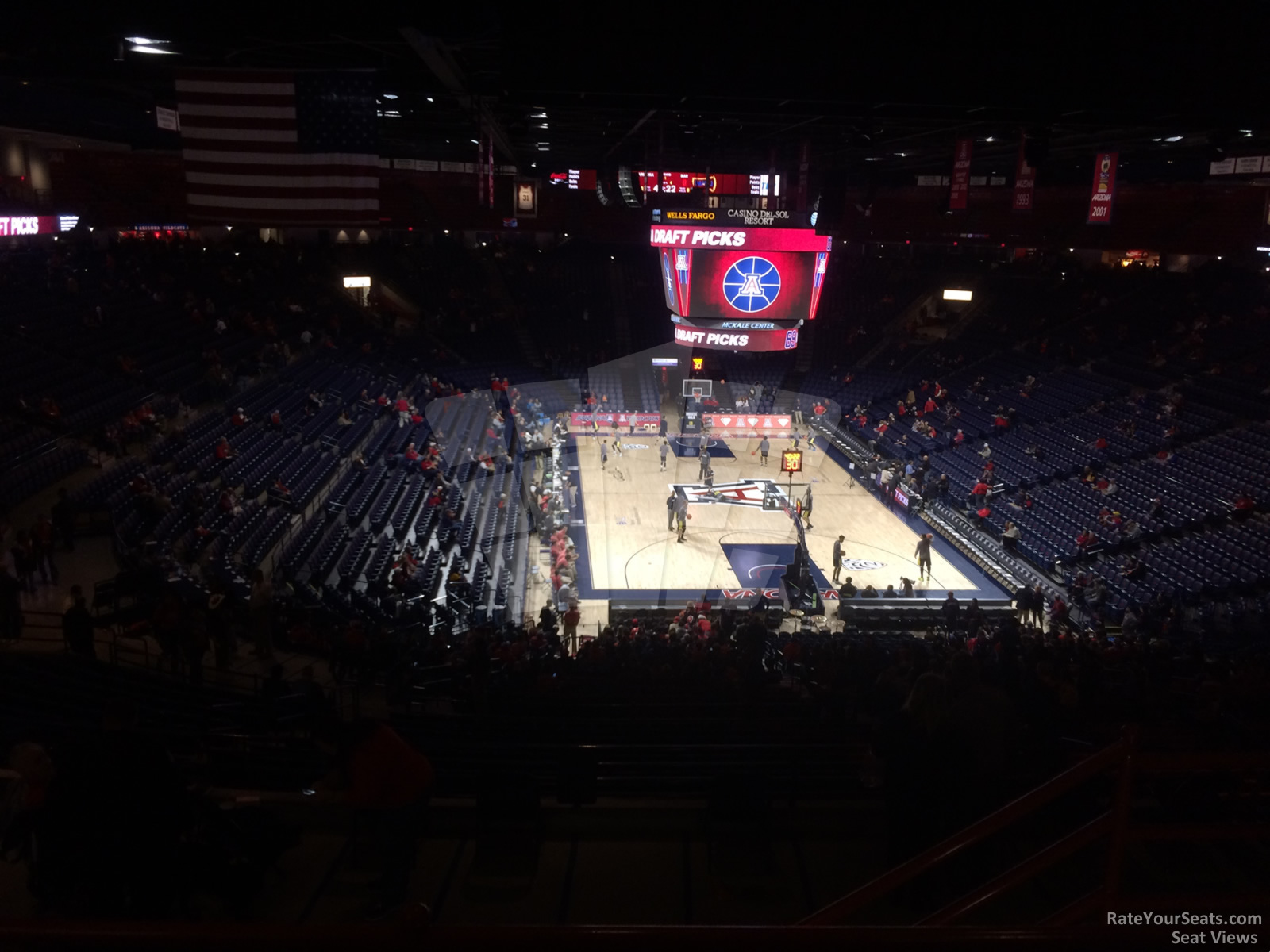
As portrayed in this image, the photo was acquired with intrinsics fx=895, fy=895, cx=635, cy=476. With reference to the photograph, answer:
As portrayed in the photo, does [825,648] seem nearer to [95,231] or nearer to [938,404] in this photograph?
[938,404]

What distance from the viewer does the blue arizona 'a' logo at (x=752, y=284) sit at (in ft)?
69.2

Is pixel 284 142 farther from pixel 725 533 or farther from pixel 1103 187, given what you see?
pixel 1103 187

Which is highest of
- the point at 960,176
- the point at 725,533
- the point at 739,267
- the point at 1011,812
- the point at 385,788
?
the point at 960,176

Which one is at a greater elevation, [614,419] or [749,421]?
[614,419]

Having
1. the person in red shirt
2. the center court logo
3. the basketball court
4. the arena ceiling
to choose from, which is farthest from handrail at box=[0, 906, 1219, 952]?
the center court logo

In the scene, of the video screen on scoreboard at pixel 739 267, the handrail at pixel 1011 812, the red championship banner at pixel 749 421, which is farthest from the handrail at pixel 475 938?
the red championship banner at pixel 749 421

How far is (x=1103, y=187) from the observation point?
869 inches

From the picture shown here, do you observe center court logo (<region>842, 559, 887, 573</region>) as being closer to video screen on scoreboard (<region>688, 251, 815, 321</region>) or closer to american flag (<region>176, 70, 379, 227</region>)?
video screen on scoreboard (<region>688, 251, 815, 321</region>)

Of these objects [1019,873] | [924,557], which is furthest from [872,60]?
[924,557]

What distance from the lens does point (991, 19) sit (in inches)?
196

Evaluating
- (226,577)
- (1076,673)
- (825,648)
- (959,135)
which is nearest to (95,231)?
(226,577)

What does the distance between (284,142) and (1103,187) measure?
805 inches

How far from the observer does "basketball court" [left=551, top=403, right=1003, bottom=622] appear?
2128 centimetres

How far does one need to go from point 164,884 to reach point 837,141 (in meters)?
25.8
